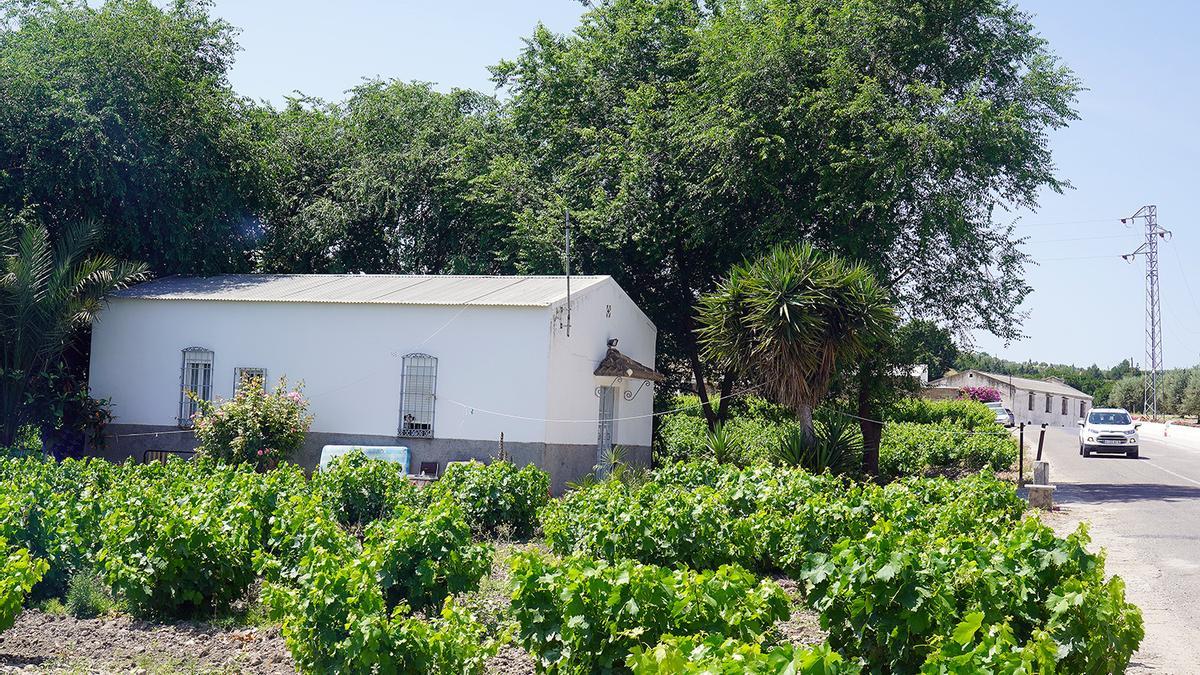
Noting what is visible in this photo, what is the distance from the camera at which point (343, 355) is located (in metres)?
20.5

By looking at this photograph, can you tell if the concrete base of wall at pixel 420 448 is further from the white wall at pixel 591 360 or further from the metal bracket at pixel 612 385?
the metal bracket at pixel 612 385

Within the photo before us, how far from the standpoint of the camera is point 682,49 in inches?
1150

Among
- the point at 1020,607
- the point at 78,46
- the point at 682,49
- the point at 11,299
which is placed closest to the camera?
the point at 1020,607

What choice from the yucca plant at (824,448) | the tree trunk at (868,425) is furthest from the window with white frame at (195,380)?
the tree trunk at (868,425)

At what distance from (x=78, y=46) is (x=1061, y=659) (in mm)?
25652

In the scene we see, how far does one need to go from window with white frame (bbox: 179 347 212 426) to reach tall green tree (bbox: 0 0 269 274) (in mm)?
4679

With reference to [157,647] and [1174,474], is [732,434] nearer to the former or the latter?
[1174,474]

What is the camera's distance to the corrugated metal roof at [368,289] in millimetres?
20172

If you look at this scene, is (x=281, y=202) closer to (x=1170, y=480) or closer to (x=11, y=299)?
(x=11, y=299)

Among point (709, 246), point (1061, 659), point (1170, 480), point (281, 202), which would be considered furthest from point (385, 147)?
point (1061, 659)

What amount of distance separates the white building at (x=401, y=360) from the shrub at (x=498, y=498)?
4.88 metres

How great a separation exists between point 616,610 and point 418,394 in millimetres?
14148

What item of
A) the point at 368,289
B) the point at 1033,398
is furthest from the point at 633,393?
the point at 1033,398

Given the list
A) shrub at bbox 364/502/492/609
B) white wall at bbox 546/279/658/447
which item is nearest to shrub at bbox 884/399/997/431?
white wall at bbox 546/279/658/447
